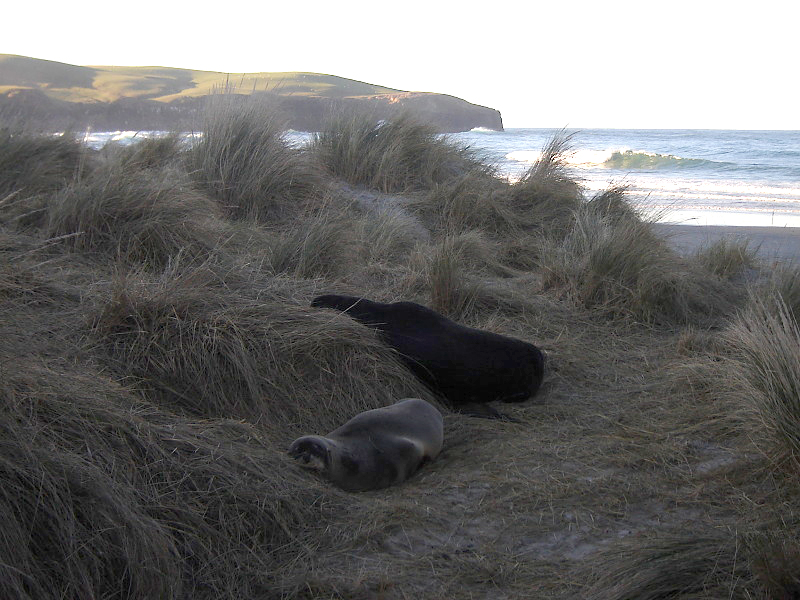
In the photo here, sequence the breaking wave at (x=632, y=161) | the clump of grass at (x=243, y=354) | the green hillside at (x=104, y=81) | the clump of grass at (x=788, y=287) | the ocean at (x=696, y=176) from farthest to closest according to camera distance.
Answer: the green hillside at (x=104, y=81) < the breaking wave at (x=632, y=161) < the ocean at (x=696, y=176) < the clump of grass at (x=788, y=287) < the clump of grass at (x=243, y=354)

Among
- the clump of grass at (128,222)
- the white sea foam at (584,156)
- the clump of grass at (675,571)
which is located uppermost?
the white sea foam at (584,156)

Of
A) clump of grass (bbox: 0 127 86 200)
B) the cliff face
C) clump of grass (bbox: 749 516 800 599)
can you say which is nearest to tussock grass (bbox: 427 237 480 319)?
clump of grass (bbox: 0 127 86 200)

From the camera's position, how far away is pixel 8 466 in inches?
83.4

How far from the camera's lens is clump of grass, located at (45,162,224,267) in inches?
195

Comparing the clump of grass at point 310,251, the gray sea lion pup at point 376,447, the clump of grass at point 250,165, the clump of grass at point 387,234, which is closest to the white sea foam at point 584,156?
the clump of grass at point 250,165

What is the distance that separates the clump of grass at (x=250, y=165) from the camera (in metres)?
7.25

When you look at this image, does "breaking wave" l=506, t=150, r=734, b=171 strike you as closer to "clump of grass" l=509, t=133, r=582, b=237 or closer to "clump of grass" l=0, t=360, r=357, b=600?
"clump of grass" l=509, t=133, r=582, b=237

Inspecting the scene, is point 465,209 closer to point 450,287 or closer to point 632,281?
point 632,281

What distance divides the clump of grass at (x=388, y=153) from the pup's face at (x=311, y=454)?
5974 mm

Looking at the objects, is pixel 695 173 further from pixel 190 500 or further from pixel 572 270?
pixel 190 500

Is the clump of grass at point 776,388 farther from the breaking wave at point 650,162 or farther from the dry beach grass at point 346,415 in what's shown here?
the breaking wave at point 650,162

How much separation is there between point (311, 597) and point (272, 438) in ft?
4.11

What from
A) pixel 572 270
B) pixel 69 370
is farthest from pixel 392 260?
pixel 69 370

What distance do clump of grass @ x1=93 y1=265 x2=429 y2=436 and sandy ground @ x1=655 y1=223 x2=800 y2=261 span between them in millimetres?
5177
